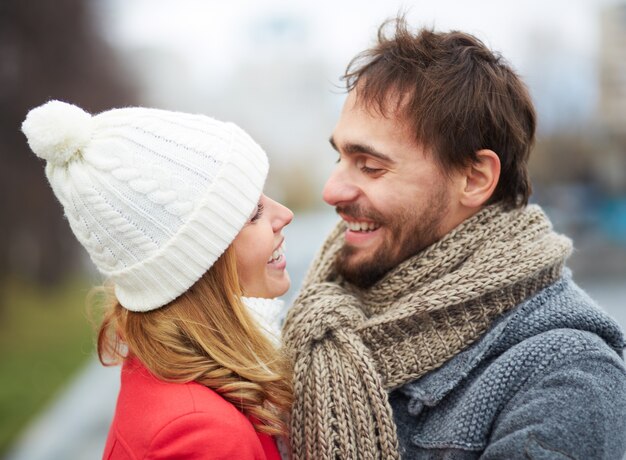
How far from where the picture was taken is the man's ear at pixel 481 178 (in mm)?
2402

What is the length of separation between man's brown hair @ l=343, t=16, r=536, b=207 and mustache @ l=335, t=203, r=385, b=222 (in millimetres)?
271

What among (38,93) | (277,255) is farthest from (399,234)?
(38,93)

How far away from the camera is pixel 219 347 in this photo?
6.97 ft

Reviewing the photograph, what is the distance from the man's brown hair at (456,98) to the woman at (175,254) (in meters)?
0.55

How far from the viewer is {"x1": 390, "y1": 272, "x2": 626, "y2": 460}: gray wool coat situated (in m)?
1.84

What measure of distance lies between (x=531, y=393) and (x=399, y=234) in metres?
0.70

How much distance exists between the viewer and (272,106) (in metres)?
32.0

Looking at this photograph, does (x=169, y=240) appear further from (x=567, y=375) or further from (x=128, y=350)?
(x=567, y=375)

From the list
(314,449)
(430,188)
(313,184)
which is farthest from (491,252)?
(313,184)

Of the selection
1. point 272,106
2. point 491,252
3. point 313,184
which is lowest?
point 491,252

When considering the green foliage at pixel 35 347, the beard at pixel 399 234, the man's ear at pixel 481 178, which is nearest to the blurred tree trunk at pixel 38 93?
the green foliage at pixel 35 347

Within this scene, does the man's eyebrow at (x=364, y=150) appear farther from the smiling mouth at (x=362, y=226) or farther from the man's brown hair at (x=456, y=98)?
the smiling mouth at (x=362, y=226)

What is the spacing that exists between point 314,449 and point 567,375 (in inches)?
29.2

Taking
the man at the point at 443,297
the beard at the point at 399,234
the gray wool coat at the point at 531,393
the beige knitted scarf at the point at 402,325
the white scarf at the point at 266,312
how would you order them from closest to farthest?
the gray wool coat at the point at 531,393 → the man at the point at 443,297 → the beige knitted scarf at the point at 402,325 → the white scarf at the point at 266,312 → the beard at the point at 399,234
